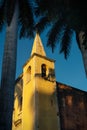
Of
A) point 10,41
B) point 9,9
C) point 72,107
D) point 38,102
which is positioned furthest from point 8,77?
point 72,107

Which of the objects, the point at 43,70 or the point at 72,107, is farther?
the point at 43,70

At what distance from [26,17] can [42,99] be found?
37.5ft

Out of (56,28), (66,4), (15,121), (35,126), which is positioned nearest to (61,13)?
(66,4)

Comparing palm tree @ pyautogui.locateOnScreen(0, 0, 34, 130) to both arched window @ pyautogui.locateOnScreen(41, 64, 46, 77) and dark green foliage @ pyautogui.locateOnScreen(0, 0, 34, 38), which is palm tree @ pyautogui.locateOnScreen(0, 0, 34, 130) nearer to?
dark green foliage @ pyautogui.locateOnScreen(0, 0, 34, 38)

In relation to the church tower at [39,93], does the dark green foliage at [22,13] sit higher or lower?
higher

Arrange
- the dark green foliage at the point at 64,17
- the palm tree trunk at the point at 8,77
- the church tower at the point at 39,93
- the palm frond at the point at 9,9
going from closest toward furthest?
1. the palm tree trunk at the point at 8,77
2. the dark green foliage at the point at 64,17
3. the palm frond at the point at 9,9
4. the church tower at the point at 39,93

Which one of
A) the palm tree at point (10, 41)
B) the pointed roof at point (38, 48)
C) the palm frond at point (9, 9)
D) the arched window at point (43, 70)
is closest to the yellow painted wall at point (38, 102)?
the arched window at point (43, 70)

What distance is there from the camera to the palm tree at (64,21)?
12047 mm

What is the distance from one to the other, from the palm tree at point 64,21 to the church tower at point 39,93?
23.9 ft

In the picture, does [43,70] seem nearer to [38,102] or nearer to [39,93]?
[39,93]

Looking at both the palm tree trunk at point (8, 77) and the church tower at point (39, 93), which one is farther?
the church tower at point (39, 93)

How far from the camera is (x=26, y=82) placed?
90.2 ft

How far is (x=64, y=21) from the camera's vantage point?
14977 millimetres

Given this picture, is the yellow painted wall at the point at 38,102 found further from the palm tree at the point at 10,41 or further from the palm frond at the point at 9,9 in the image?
the palm frond at the point at 9,9
